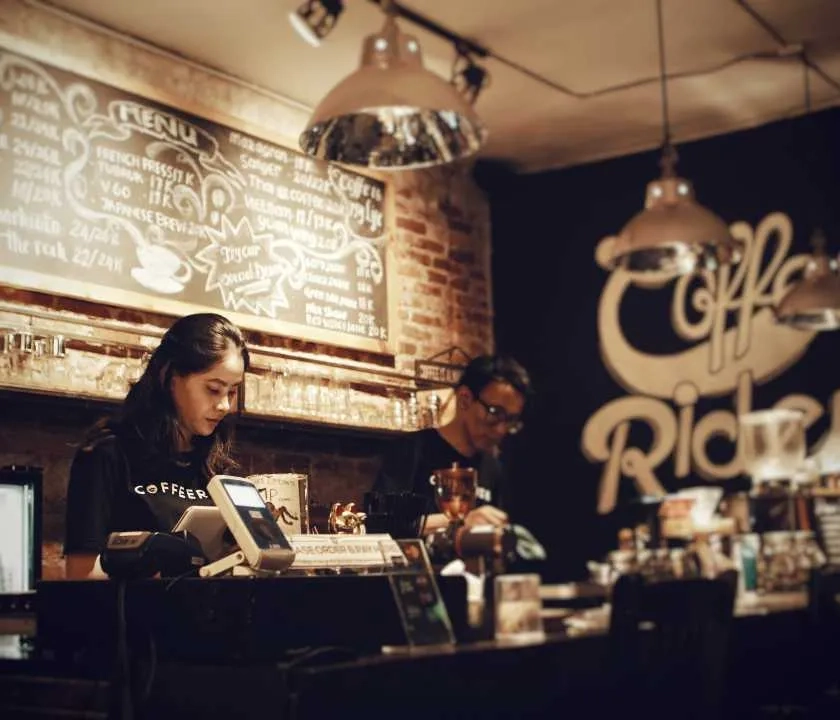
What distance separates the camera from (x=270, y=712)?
1.63 m

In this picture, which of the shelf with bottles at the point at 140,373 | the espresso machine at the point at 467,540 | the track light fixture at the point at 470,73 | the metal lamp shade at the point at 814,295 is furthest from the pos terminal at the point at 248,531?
the metal lamp shade at the point at 814,295

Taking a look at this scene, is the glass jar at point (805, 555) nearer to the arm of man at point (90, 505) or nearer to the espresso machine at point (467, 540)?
the espresso machine at point (467, 540)

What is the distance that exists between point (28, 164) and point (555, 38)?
218 cm

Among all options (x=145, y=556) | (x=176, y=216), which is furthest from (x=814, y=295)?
(x=145, y=556)

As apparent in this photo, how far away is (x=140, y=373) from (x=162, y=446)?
1.51 metres

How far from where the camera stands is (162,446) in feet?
9.31

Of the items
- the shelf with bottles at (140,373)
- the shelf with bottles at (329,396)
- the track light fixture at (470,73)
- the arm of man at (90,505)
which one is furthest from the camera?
the track light fixture at (470,73)

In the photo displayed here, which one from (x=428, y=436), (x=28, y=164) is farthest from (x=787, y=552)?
(x=28, y=164)

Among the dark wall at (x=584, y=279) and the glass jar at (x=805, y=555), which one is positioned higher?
the dark wall at (x=584, y=279)

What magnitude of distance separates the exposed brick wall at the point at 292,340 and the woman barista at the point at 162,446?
1.02 m

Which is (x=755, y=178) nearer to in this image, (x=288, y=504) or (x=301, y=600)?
(x=288, y=504)

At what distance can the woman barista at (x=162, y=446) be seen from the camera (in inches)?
103

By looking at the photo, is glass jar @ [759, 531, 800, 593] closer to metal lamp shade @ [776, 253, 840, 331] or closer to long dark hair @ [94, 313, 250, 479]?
metal lamp shade @ [776, 253, 840, 331]

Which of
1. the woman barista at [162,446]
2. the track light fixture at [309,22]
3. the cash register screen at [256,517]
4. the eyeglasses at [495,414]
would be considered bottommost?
the cash register screen at [256,517]
